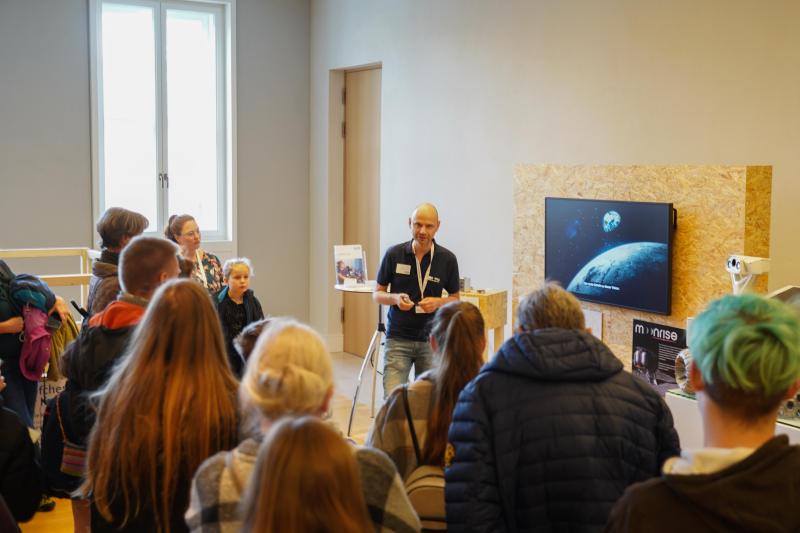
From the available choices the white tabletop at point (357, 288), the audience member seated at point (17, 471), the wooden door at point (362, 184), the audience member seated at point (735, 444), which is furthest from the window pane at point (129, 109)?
the audience member seated at point (735, 444)

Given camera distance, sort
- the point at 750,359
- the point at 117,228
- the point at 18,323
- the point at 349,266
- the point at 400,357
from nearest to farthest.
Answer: the point at 750,359 → the point at 117,228 → the point at 18,323 → the point at 400,357 → the point at 349,266

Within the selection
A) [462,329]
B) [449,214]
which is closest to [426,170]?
[449,214]

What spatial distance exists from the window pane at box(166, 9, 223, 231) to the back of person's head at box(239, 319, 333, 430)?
268 inches

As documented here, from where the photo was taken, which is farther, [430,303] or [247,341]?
[430,303]

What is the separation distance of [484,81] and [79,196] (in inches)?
145

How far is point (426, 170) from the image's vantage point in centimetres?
714

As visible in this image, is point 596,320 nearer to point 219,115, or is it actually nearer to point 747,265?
point 747,265

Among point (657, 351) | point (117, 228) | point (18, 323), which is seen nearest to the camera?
point (117, 228)

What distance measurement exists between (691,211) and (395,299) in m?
1.61

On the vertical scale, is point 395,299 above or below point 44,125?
below

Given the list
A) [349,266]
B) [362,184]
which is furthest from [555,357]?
[362,184]

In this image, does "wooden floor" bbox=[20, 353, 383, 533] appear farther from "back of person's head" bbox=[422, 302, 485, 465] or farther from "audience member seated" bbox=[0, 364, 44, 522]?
"audience member seated" bbox=[0, 364, 44, 522]

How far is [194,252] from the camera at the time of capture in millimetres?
5062

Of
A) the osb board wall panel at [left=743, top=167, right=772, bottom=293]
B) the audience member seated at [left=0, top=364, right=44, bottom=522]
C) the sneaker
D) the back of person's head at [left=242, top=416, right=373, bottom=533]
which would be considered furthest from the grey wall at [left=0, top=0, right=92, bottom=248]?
the back of person's head at [left=242, top=416, right=373, bottom=533]
